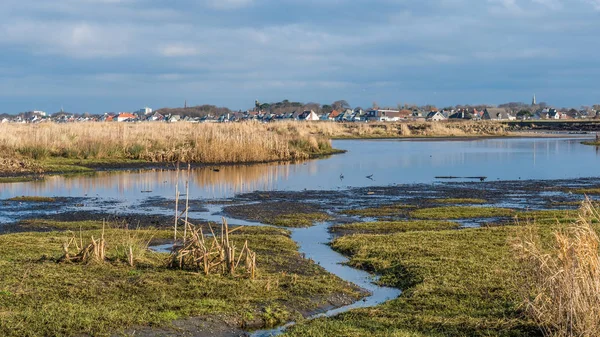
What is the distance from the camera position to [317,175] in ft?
107

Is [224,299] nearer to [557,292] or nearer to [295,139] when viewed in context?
[557,292]

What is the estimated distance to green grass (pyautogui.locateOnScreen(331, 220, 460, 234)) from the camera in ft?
53.5

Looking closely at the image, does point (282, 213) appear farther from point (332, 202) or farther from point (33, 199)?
point (33, 199)

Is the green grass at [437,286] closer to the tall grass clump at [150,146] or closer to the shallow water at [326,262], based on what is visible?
the shallow water at [326,262]

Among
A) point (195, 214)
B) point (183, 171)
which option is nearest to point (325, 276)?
point (195, 214)

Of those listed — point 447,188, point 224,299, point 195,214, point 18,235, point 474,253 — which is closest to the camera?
point 224,299

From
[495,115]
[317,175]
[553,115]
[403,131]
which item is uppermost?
[553,115]

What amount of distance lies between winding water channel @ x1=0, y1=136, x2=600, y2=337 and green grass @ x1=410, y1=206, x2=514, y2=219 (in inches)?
118

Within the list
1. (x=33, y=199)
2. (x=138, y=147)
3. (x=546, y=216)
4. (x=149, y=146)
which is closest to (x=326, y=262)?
(x=546, y=216)

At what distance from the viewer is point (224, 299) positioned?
30.9 feet

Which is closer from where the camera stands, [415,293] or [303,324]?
[303,324]

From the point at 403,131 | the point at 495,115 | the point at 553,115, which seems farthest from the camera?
the point at 553,115

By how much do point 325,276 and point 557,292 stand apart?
4.67 metres

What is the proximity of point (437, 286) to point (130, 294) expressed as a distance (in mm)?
4187
